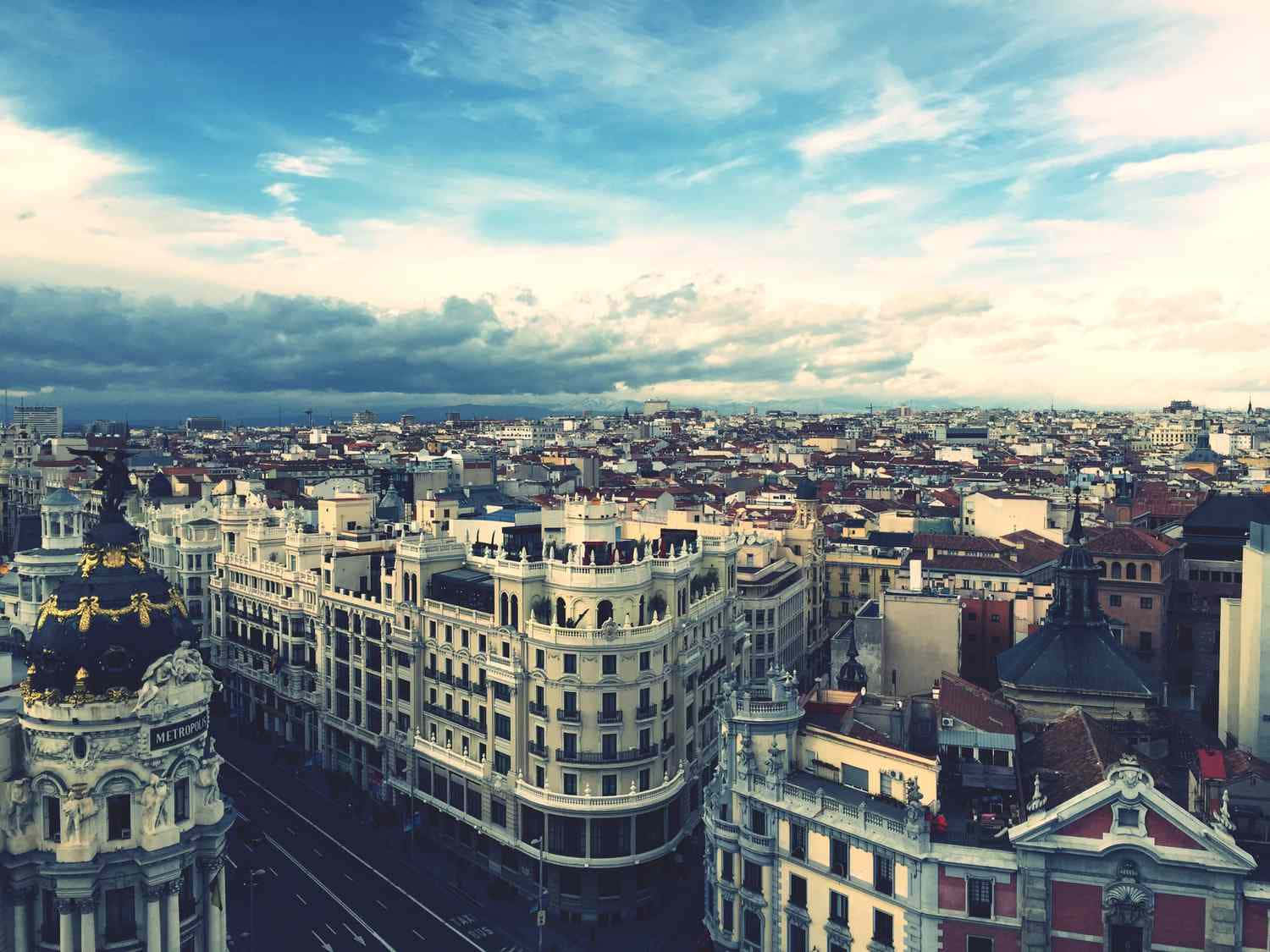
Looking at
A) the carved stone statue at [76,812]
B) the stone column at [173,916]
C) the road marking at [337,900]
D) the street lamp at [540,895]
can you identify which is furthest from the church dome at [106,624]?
the street lamp at [540,895]

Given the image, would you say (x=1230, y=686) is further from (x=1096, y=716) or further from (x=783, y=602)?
(x=783, y=602)

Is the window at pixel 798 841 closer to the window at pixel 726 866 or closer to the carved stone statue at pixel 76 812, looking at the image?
the window at pixel 726 866

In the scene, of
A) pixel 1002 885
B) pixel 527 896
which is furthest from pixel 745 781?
pixel 527 896

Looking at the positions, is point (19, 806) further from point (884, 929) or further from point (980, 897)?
point (980, 897)

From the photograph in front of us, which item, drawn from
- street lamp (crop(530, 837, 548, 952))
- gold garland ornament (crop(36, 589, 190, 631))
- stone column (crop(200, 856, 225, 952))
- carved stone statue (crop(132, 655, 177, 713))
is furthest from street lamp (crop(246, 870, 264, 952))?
gold garland ornament (crop(36, 589, 190, 631))

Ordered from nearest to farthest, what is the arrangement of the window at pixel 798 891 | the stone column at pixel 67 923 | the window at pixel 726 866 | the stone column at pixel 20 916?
1. the stone column at pixel 67 923
2. the stone column at pixel 20 916
3. the window at pixel 798 891
4. the window at pixel 726 866

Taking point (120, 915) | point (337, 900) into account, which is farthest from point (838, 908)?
point (337, 900)

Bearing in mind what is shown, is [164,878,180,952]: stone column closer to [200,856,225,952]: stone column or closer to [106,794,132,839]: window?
[200,856,225,952]: stone column
